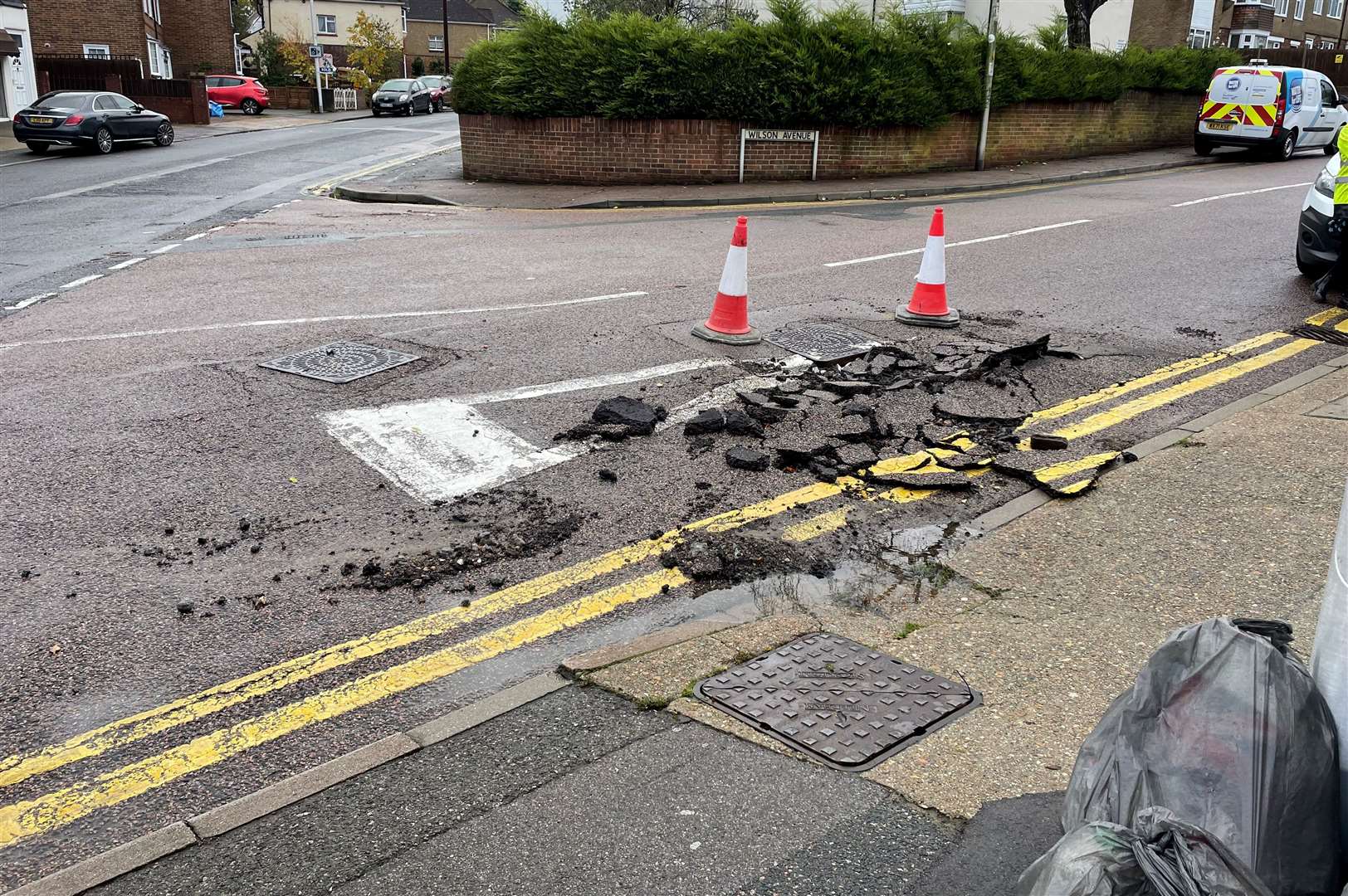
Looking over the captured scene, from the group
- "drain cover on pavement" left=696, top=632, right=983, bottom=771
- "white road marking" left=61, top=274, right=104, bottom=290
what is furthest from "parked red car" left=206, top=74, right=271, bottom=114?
"drain cover on pavement" left=696, top=632, right=983, bottom=771

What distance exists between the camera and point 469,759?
10.8 feet

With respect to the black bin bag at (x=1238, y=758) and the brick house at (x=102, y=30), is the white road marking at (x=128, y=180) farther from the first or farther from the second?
the brick house at (x=102, y=30)

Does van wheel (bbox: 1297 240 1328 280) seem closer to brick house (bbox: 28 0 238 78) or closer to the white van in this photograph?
the white van

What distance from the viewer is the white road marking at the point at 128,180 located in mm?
17330

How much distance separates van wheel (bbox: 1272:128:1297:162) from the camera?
80.9 feet

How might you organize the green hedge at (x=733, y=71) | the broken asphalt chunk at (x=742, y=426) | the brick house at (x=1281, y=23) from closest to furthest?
the broken asphalt chunk at (x=742, y=426)
the green hedge at (x=733, y=71)
the brick house at (x=1281, y=23)

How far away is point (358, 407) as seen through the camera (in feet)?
21.1

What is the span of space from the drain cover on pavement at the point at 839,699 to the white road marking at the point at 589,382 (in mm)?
3238

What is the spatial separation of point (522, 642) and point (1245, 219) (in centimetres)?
1431

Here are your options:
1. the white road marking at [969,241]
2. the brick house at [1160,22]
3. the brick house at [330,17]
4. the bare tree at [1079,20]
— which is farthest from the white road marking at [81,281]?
the brick house at [330,17]

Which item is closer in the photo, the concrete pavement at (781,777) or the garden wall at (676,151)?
the concrete pavement at (781,777)

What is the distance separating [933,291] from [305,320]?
4998 mm

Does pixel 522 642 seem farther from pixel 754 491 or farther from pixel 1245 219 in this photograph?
pixel 1245 219

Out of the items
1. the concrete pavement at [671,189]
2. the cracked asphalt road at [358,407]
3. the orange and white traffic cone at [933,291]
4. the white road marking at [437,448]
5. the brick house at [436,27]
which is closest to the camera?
the cracked asphalt road at [358,407]
